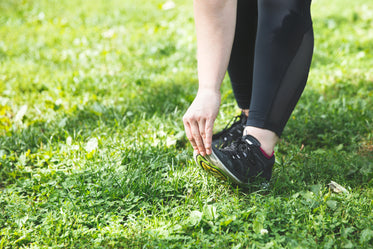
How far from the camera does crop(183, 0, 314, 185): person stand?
143 cm

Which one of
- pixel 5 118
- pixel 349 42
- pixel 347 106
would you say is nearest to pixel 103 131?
pixel 5 118

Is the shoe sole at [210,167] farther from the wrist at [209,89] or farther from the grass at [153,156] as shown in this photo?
the wrist at [209,89]

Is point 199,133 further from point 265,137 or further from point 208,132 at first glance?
point 265,137

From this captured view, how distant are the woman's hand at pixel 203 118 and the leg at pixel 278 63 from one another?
0.75 ft

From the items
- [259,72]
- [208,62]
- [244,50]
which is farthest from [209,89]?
[244,50]

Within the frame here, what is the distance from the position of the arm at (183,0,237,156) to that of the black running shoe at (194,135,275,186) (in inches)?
2.5

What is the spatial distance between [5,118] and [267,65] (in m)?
1.68

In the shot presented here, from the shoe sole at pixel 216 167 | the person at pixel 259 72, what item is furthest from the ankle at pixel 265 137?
the shoe sole at pixel 216 167

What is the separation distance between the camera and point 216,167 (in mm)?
1463

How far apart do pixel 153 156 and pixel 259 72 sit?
2.24 ft

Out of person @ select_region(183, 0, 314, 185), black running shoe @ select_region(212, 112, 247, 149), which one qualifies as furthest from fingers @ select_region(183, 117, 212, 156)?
black running shoe @ select_region(212, 112, 247, 149)

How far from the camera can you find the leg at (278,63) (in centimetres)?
148

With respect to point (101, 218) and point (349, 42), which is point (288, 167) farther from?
point (349, 42)

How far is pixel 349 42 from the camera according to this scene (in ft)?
11.2
